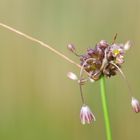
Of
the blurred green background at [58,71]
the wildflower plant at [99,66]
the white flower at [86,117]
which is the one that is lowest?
the white flower at [86,117]

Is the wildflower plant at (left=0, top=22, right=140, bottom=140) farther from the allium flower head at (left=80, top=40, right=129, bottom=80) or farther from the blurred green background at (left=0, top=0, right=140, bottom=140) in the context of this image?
the blurred green background at (left=0, top=0, right=140, bottom=140)

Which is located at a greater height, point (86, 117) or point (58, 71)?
point (58, 71)

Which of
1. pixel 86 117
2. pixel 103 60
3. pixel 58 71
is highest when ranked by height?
pixel 58 71

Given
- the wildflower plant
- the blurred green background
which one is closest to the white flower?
the wildflower plant

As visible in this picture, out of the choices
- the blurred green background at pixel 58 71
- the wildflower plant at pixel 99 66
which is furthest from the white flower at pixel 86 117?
the blurred green background at pixel 58 71

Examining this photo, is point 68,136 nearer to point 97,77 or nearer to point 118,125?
point 118,125

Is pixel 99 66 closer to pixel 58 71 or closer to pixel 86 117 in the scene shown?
pixel 86 117

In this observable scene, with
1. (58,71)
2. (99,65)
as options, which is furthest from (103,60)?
A: (58,71)

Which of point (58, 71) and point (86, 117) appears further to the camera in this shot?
point (58, 71)

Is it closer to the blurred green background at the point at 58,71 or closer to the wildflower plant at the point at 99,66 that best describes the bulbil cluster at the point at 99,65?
the wildflower plant at the point at 99,66
